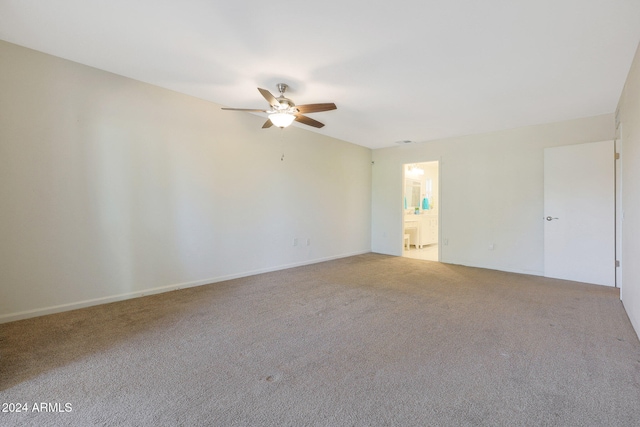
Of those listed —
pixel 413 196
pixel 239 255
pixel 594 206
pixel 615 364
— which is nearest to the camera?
pixel 615 364

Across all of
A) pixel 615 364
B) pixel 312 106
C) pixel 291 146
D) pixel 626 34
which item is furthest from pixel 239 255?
pixel 626 34

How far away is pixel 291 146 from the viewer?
4.91 meters

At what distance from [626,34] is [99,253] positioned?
5.27 metres

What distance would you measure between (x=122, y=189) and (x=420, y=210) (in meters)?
7.10

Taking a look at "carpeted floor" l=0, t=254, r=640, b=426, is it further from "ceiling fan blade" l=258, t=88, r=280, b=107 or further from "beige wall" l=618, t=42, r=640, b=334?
"ceiling fan blade" l=258, t=88, r=280, b=107

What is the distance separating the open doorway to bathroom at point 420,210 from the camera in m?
7.24

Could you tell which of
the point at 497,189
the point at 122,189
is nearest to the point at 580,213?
the point at 497,189

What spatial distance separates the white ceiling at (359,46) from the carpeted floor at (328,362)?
2469 mm

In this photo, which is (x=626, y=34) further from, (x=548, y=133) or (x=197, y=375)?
(x=197, y=375)

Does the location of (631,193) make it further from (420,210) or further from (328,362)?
(420,210)

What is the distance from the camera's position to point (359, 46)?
245 cm

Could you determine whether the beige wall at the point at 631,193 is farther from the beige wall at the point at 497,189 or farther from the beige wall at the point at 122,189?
the beige wall at the point at 122,189

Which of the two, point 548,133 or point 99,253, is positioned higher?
point 548,133

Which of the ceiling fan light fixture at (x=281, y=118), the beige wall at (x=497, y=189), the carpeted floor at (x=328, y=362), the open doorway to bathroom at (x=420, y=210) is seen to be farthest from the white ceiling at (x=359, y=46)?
the open doorway to bathroom at (x=420, y=210)
